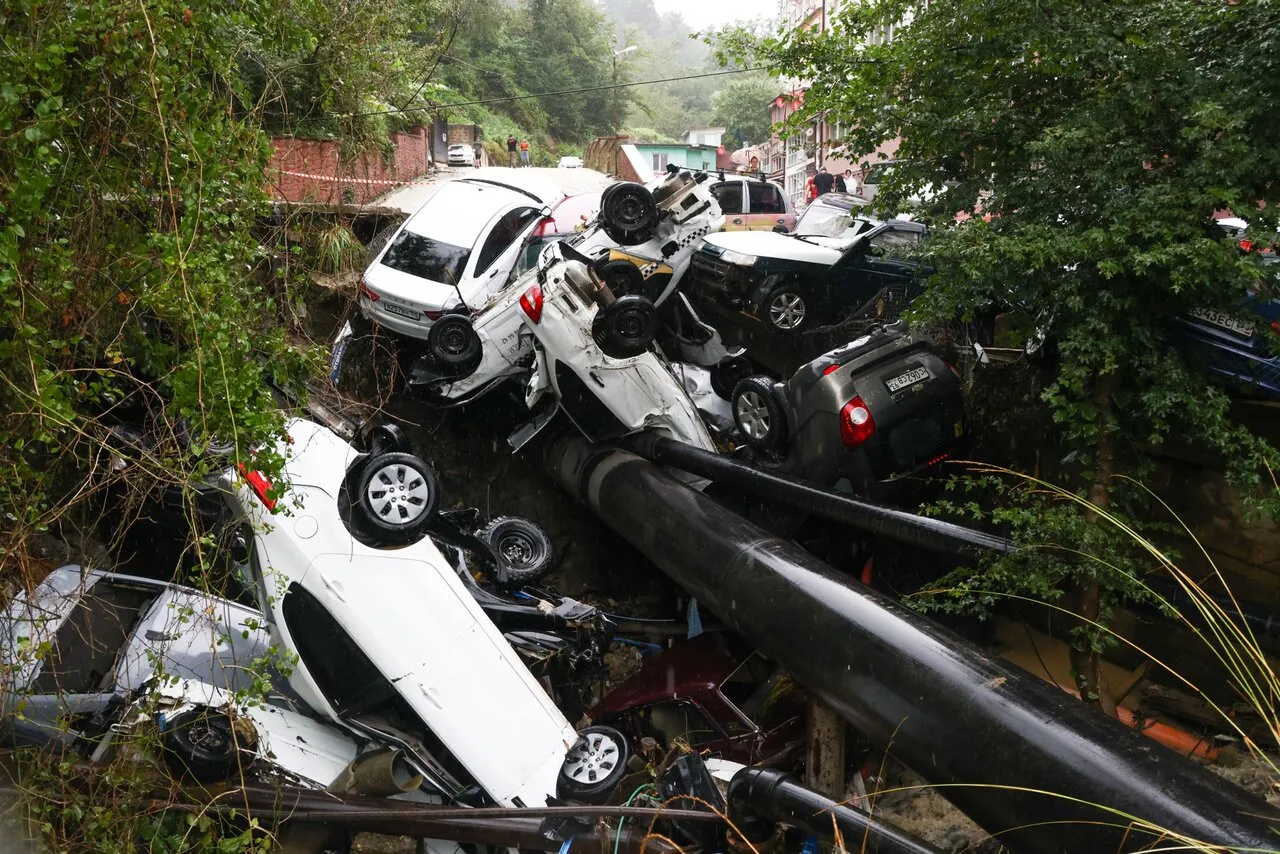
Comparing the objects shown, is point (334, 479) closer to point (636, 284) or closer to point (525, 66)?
point (636, 284)

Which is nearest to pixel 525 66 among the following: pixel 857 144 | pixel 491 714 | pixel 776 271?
pixel 776 271

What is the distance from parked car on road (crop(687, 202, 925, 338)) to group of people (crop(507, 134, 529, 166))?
20.3m

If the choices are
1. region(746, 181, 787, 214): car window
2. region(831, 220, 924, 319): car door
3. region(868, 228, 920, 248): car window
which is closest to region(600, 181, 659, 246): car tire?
region(831, 220, 924, 319): car door

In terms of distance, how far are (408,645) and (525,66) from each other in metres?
34.9

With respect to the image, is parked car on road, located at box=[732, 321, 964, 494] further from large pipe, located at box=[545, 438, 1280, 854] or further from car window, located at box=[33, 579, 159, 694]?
car window, located at box=[33, 579, 159, 694]

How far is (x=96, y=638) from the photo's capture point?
536 centimetres

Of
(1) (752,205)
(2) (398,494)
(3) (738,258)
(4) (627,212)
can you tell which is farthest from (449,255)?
(1) (752,205)

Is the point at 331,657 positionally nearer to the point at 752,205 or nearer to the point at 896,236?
the point at 896,236

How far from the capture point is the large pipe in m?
2.79

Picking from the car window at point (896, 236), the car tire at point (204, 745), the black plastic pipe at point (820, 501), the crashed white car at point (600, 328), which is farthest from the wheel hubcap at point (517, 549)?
the car window at point (896, 236)

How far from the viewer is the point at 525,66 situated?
35844 mm

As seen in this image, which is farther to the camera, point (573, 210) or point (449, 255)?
point (573, 210)

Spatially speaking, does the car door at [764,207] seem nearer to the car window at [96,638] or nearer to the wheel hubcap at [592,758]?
the wheel hubcap at [592,758]

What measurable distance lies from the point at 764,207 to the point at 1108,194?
1189 centimetres
